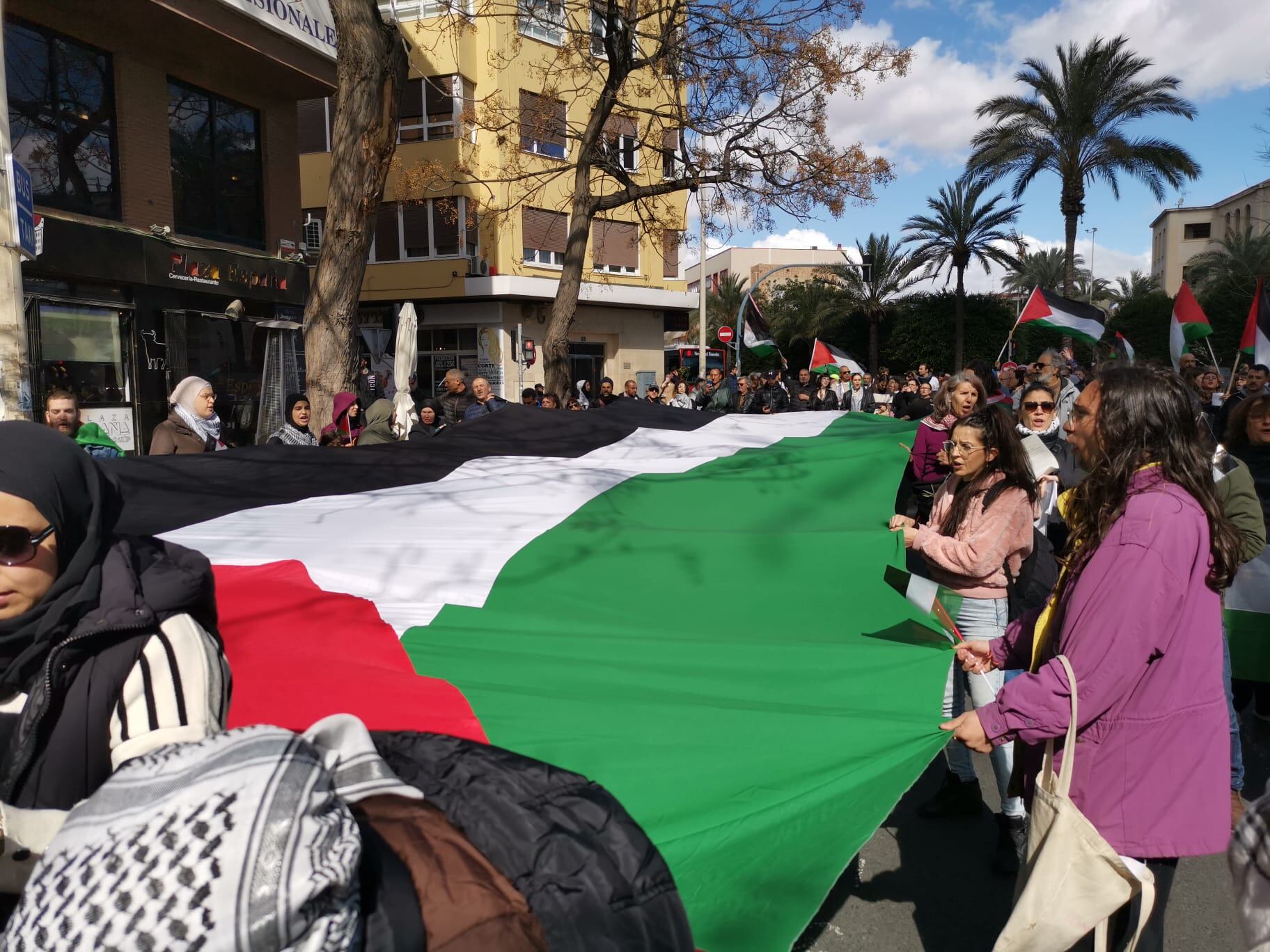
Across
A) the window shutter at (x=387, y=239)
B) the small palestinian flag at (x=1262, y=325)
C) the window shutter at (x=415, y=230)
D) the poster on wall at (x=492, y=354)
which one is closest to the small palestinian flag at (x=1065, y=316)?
the small palestinian flag at (x=1262, y=325)

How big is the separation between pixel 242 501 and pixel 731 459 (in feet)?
8.45

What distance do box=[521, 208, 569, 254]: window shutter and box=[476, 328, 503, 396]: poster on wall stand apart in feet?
9.25

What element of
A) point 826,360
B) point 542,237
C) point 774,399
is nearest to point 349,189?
point 774,399

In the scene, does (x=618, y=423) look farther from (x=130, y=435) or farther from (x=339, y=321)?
(x=130, y=435)

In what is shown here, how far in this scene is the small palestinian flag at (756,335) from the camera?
2508cm

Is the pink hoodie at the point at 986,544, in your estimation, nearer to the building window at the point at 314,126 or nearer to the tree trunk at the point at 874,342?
the building window at the point at 314,126

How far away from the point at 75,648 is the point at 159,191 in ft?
51.1

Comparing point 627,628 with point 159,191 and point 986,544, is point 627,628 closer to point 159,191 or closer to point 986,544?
point 986,544

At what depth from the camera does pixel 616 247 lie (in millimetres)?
31688

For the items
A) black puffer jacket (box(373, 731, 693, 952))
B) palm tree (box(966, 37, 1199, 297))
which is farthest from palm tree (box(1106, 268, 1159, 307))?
black puffer jacket (box(373, 731, 693, 952))

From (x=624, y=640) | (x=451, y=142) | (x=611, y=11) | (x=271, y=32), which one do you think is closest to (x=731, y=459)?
(x=624, y=640)

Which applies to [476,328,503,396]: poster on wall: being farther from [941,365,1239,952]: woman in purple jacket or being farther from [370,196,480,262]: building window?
[941,365,1239,952]: woman in purple jacket

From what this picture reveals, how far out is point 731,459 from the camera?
5.47 metres

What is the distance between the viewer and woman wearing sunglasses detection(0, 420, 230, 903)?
166cm
